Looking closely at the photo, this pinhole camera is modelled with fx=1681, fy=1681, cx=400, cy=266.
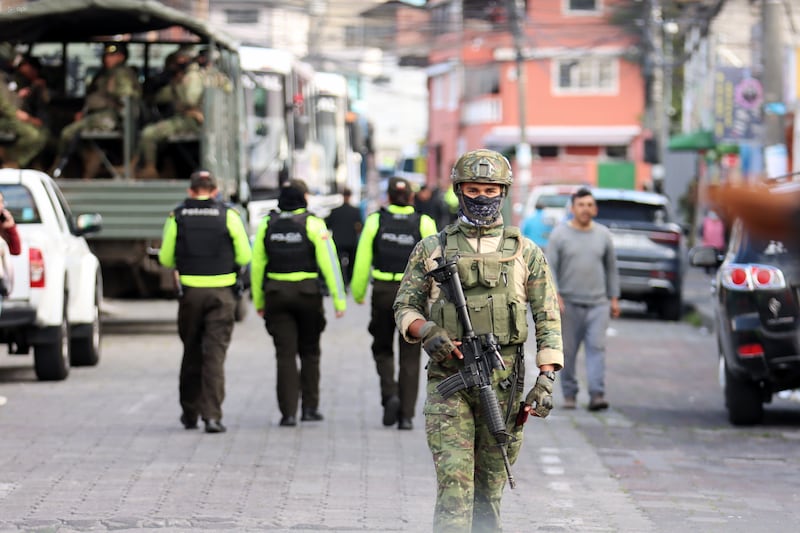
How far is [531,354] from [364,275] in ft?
19.6

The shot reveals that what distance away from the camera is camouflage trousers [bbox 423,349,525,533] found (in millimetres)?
6398

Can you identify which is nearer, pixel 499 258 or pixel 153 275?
pixel 499 258

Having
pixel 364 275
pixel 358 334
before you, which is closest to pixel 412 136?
pixel 358 334

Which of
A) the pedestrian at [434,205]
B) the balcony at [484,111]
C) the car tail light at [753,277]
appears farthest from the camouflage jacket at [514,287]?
the balcony at [484,111]

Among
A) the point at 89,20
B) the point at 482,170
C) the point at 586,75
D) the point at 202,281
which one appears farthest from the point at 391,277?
the point at 586,75

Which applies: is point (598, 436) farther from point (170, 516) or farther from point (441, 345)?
point (441, 345)

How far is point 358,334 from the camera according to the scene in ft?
65.4

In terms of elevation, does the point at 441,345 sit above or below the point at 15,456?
above

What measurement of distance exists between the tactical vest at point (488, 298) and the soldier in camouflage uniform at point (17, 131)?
13736 mm

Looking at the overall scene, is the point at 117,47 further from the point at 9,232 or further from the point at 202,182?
the point at 202,182

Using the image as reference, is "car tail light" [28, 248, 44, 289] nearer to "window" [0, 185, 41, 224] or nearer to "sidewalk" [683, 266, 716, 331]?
"window" [0, 185, 41, 224]

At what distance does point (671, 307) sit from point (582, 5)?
4234 cm

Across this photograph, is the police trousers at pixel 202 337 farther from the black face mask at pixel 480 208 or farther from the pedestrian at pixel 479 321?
the black face mask at pixel 480 208

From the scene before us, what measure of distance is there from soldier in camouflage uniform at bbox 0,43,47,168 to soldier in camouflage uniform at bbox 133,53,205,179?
125 cm
